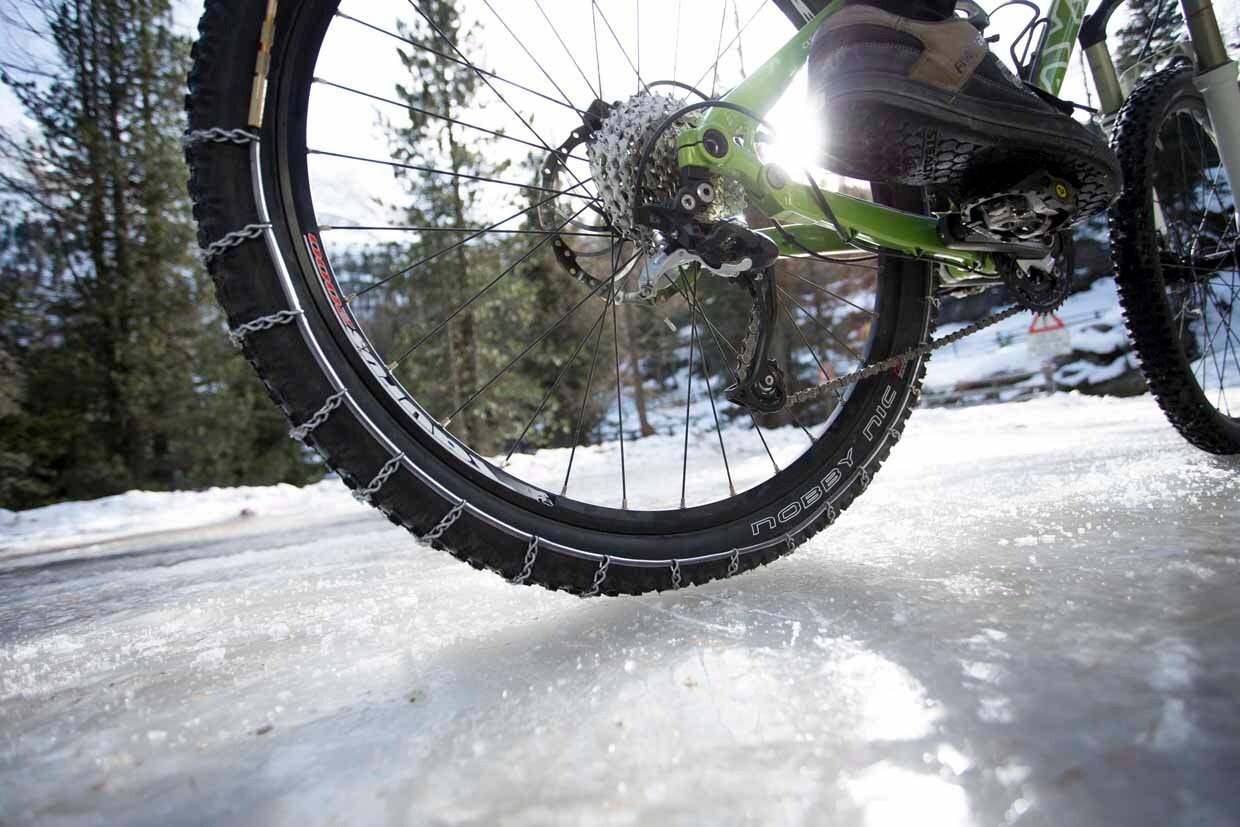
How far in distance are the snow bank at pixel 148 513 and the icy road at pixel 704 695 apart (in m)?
2.88

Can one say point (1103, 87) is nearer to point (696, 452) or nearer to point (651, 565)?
point (651, 565)

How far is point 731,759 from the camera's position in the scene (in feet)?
1.71

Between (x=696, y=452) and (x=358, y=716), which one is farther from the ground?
(x=358, y=716)

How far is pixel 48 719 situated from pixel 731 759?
0.78m

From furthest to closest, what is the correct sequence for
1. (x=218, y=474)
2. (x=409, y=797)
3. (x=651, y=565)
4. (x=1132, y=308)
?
(x=218, y=474)
(x=1132, y=308)
(x=651, y=565)
(x=409, y=797)

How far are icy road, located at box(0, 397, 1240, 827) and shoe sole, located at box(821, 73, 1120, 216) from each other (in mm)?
680

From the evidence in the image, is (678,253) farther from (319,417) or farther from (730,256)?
(319,417)

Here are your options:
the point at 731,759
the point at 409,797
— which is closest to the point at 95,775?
the point at 409,797

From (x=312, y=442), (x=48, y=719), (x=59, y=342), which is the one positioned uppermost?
(x=59, y=342)

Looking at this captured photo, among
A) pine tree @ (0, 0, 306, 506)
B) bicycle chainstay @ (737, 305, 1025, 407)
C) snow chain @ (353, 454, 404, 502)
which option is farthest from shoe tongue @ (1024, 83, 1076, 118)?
pine tree @ (0, 0, 306, 506)

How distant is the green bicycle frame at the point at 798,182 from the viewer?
1093mm

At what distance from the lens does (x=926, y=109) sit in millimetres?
1025

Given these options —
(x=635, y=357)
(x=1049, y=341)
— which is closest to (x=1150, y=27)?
→ (x=1049, y=341)

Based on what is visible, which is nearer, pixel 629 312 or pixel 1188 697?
pixel 1188 697
